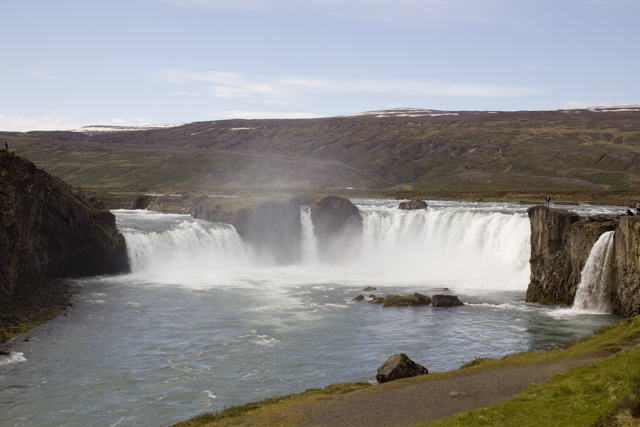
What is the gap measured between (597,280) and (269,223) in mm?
38965

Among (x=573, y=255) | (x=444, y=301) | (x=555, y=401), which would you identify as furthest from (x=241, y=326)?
(x=573, y=255)

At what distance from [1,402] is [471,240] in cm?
4899

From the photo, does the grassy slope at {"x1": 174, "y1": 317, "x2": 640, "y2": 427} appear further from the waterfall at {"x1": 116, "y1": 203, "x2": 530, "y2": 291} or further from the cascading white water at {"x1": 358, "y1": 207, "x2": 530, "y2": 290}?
the cascading white water at {"x1": 358, "y1": 207, "x2": 530, "y2": 290}

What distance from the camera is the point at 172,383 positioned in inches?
1060

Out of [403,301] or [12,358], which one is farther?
[403,301]

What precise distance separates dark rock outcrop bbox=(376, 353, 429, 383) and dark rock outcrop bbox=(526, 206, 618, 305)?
22427 mm

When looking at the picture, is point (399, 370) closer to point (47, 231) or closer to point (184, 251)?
point (47, 231)

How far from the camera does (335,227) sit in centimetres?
7294

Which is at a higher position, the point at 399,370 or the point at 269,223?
the point at 269,223

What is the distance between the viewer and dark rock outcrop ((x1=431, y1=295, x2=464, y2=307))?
42.7 metres

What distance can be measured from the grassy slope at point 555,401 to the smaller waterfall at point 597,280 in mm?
15323

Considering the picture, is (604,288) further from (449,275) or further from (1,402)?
(1,402)

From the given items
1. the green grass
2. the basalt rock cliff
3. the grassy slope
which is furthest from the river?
the green grass

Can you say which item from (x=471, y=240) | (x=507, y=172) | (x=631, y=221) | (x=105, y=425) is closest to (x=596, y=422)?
(x=105, y=425)
